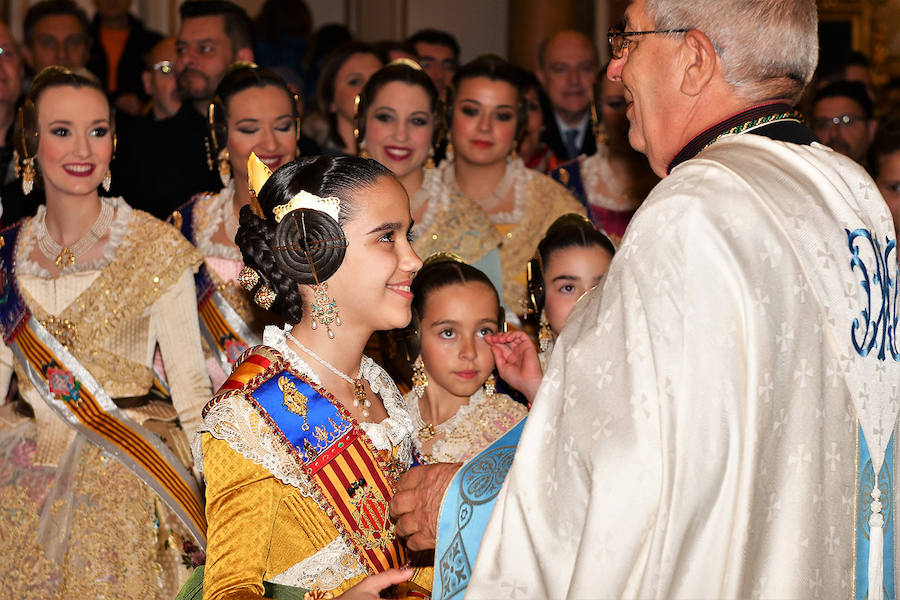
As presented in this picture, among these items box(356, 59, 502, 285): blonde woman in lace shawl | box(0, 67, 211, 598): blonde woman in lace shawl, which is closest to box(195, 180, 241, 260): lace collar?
box(0, 67, 211, 598): blonde woman in lace shawl

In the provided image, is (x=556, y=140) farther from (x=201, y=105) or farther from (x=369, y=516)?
(x=369, y=516)

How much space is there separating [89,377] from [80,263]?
1.23 ft

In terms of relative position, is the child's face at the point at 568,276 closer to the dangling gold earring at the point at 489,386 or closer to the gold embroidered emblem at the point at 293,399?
the dangling gold earring at the point at 489,386

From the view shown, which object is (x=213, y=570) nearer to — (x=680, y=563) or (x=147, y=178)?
(x=680, y=563)

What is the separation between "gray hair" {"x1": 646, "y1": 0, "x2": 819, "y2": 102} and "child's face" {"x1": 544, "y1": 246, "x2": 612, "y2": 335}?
5.31 ft

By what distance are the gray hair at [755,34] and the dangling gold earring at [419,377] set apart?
1541mm

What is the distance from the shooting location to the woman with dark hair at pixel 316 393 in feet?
7.04

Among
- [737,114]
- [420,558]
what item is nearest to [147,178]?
[420,558]

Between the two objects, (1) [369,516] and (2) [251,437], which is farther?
(1) [369,516]

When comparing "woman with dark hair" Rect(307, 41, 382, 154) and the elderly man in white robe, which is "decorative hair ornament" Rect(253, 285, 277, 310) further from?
"woman with dark hair" Rect(307, 41, 382, 154)

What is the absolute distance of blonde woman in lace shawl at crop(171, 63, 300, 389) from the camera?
3.90 metres

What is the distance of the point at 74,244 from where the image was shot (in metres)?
3.61

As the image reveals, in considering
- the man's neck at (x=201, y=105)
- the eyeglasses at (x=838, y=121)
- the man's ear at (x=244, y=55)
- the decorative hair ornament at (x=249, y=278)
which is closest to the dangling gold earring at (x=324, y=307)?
the decorative hair ornament at (x=249, y=278)

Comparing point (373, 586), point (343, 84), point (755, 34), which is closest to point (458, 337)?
point (373, 586)
